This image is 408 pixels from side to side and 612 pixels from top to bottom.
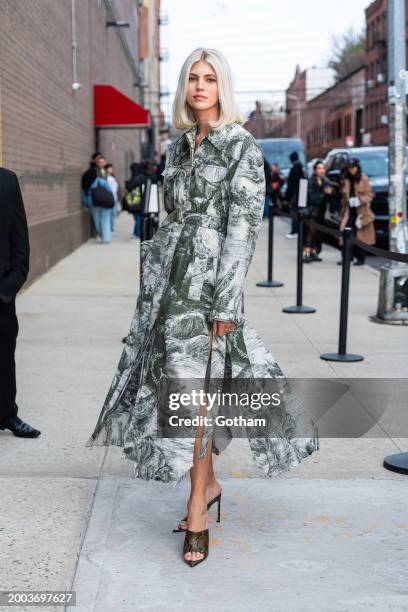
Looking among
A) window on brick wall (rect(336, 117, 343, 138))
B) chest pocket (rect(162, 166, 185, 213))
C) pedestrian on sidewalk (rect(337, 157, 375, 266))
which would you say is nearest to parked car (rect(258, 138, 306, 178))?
pedestrian on sidewalk (rect(337, 157, 375, 266))

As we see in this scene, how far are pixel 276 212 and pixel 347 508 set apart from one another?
31.3 feet

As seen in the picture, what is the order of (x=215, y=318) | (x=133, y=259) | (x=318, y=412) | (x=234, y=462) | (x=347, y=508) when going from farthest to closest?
1. (x=133, y=259)
2. (x=318, y=412)
3. (x=234, y=462)
4. (x=347, y=508)
5. (x=215, y=318)

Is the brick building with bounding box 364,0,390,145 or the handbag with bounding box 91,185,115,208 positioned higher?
the brick building with bounding box 364,0,390,145

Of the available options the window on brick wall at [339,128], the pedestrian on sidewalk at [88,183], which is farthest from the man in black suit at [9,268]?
the window on brick wall at [339,128]

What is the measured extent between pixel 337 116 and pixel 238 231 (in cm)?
8810

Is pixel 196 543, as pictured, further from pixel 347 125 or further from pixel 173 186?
pixel 347 125

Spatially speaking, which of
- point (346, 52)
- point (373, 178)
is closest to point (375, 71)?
point (346, 52)

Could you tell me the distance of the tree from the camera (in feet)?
339

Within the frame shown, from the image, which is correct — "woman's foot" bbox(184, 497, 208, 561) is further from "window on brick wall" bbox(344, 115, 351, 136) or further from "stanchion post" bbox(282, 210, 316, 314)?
"window on brick wall" bbox(344, 115, 351, 136)

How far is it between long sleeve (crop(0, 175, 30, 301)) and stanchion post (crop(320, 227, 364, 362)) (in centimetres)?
304

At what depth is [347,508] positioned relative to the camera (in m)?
4.44

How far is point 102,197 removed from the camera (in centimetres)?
1883

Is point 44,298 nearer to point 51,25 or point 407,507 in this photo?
point 51,25

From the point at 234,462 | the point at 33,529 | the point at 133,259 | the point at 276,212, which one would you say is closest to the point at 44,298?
the point at 276,212
